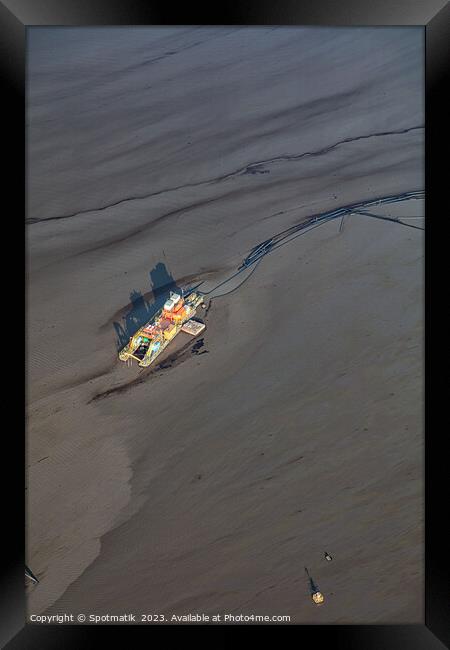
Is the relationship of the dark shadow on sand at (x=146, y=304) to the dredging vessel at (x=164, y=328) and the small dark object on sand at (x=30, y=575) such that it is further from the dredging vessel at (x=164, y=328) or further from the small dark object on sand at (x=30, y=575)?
the small dark object on sand at (x=30, y=575)

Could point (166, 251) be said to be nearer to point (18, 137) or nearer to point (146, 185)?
point (146, 185)

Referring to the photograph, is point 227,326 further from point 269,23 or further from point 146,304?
point 269,23

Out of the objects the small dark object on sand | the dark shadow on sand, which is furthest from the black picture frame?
the dark shadow on sand

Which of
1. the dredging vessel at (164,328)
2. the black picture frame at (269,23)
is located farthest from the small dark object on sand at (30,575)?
the dredging vessel at (164,328)

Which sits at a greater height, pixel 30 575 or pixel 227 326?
pixel 227 326

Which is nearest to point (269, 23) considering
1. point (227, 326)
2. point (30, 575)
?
point (227, 326)
